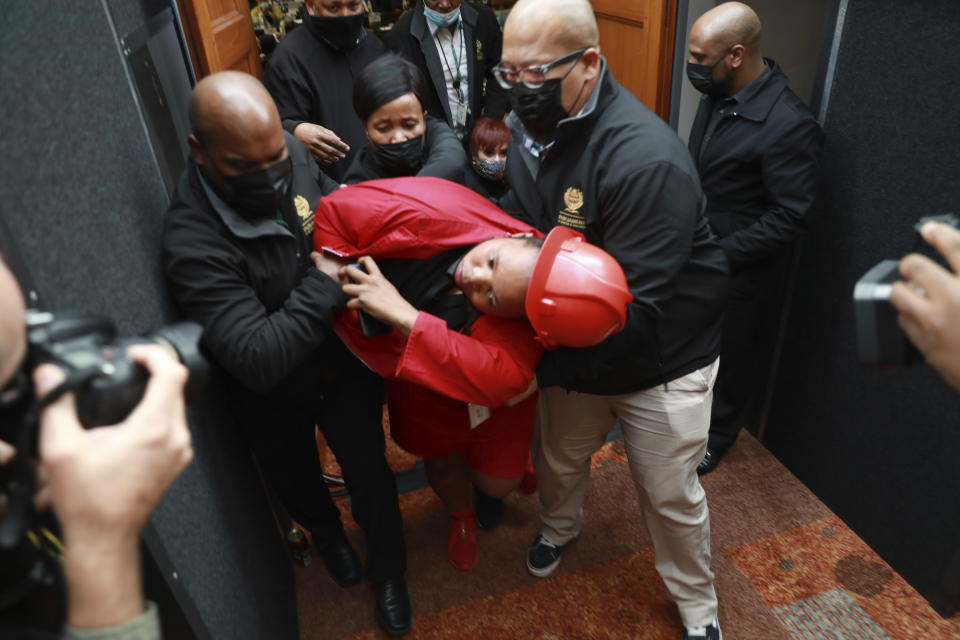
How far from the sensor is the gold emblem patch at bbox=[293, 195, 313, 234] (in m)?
1.31

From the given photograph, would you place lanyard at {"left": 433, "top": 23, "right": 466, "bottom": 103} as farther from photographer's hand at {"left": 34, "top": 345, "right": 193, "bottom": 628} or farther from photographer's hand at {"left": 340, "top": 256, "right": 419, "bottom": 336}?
photographer's hand at {"left": 34, "top": 345, "right": 193, "bottom": 628}

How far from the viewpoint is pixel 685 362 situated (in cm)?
138

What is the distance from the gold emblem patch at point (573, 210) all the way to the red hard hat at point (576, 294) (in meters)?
0.14

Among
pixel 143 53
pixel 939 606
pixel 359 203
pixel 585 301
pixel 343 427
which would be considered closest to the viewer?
pixel 585 301

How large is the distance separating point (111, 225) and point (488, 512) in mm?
1329

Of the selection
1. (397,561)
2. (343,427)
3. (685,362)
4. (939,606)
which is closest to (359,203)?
(343,427)

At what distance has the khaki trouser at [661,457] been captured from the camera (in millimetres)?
1400

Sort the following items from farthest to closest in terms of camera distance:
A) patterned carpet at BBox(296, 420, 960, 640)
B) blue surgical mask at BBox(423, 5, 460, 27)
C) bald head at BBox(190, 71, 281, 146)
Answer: blue surgical mask at BBox(423, 5, 460, 27) → patterned carpet at BBox(296, 420, 960, 640) → bald head at BBox(190, 71, 281, 146)

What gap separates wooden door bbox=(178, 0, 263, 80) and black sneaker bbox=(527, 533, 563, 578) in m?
1.59

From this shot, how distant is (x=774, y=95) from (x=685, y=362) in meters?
0.87

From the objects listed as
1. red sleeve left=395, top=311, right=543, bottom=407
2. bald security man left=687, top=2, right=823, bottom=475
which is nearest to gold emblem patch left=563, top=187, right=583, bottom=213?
red sleeve left=395, top=311, right=543, bottom=407

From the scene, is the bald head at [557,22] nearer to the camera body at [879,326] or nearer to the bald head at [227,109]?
the bald head at [227,109]

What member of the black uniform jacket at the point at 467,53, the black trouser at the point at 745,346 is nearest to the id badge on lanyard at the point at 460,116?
the black uniform jacket at the point at 467,53

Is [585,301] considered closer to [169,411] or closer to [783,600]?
[169,411]
